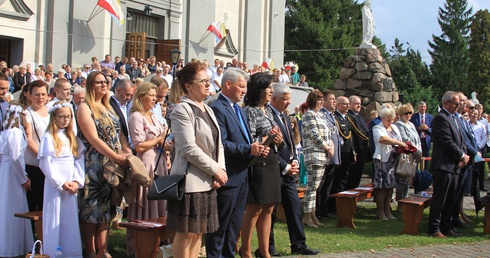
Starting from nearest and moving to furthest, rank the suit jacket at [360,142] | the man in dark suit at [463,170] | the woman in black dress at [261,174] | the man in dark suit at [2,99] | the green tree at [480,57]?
the woman in black dress at [261,174], the man in dark suit at [2,99], the man in dark suit at [463,170], the suit jacket at [360,142], the green tree at [480,57]

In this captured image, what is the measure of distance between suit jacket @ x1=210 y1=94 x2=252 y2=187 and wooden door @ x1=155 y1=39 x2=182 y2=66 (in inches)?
859

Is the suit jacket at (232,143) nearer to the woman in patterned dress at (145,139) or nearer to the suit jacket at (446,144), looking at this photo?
the woman in patterned dress at (145,139)

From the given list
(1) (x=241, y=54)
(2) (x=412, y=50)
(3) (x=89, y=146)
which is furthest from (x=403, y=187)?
(2) (x=412, y=50)

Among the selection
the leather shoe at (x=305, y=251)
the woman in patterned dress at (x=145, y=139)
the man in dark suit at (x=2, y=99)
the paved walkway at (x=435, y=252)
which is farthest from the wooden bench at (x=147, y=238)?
the paved walkway at (x=435, y=252)

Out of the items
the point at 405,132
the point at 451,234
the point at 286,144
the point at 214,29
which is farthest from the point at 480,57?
the point at 286,144

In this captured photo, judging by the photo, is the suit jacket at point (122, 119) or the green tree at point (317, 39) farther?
the green tree at point (317, 39)

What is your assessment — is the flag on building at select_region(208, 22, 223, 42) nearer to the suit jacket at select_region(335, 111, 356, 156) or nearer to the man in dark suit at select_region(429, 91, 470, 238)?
the suit jacket at select_region(335, 111, 356, 156)

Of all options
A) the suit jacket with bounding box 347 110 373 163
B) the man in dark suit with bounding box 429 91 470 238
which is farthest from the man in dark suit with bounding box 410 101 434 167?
the man in dark suit with bounding box 429 91 470 238

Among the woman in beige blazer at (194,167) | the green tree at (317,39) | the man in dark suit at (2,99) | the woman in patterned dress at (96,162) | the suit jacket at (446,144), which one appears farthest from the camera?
the green tree at (317,39)

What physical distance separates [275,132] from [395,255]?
8.44ft

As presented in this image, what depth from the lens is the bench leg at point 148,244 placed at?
241 inches

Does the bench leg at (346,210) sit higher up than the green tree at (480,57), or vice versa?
the green tree at (480,57)

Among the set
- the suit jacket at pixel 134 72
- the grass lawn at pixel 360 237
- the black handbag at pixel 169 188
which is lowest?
the grass lawn at pixel 360 237

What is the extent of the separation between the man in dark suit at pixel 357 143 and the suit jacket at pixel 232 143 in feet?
18.1
